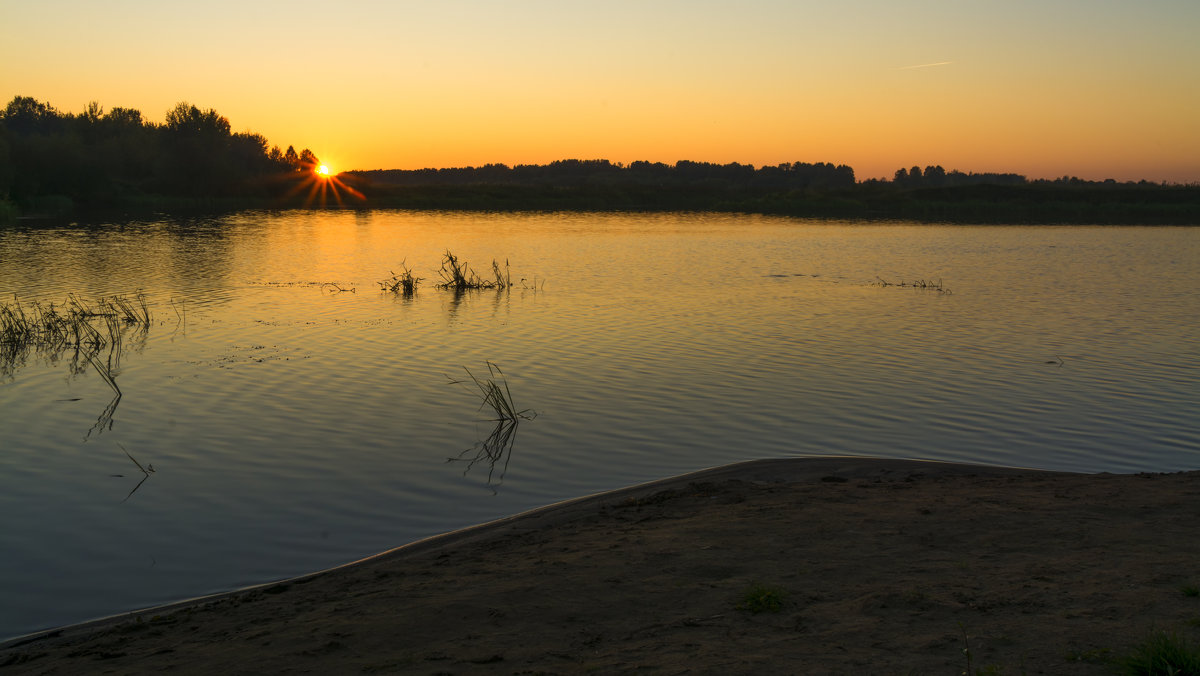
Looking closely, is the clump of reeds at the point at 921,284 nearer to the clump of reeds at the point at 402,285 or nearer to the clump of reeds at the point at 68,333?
the clump of reeds at the point at 402,285

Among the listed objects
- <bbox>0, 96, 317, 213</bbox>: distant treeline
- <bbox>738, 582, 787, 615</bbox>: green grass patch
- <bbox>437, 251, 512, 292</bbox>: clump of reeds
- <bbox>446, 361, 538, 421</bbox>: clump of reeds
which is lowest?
<bbox>446, 361, 538, 421</bbox>: clump of reeds

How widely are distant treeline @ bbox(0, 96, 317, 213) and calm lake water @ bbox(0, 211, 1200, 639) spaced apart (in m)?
55.9

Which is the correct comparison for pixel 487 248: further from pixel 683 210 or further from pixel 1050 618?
pixel 683 210

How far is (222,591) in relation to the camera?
7840 mm

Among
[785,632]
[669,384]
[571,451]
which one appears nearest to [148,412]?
[571,451]

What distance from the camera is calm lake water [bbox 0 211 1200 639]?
9.39 m

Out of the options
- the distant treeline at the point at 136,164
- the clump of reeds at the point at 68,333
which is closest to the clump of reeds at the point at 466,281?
the clump of reeds at the point at 68,333

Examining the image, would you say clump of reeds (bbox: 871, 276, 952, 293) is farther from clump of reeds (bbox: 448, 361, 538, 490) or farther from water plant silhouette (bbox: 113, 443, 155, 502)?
water plant silhouette (bbox: 113, 443, 155, 502)

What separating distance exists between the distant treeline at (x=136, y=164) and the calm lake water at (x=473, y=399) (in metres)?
55.9

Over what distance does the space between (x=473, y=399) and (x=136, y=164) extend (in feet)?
372

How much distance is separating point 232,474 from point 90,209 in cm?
8446

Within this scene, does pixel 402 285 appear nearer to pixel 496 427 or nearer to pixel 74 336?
pixel 74 336

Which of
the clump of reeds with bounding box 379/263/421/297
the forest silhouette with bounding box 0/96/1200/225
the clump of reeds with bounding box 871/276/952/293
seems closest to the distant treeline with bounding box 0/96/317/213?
the forest silhouette with bounding box 0/96/1200/225

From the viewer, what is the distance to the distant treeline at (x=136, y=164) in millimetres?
80312
